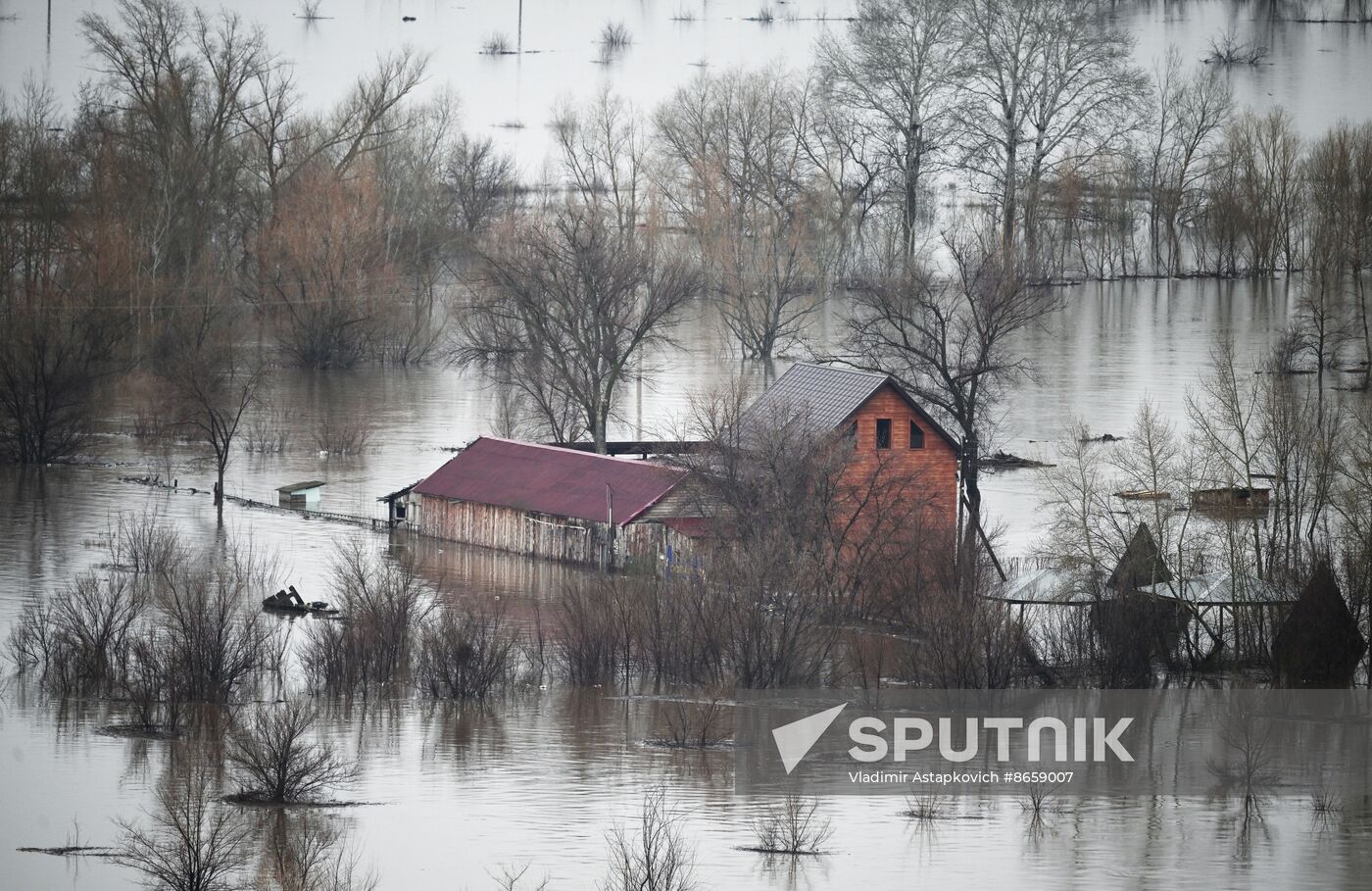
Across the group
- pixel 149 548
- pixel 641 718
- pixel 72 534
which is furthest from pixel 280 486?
pixel 641 718

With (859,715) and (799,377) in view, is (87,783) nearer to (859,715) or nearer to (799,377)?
(859,715)

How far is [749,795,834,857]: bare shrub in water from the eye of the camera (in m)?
19.0

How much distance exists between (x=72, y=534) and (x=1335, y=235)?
4179cm

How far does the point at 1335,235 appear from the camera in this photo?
61719 millimetres

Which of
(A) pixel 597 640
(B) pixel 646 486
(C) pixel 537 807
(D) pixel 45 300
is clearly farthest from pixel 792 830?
(D) pixel 45 300

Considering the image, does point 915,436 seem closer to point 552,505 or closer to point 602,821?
point 552,505

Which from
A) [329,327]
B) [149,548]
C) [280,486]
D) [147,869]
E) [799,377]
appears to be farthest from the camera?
[329,327]

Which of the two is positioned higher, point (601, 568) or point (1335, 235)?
point (1335, 235)

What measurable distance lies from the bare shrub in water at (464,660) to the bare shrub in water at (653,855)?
14.8ft

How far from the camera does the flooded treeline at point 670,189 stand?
5953 centimetres

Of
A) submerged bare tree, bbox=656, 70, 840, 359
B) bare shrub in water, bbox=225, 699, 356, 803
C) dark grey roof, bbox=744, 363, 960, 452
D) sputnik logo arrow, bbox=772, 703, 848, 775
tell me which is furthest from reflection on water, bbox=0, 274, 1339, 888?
submerged bare tree, bbox=656, 70, 840, 359

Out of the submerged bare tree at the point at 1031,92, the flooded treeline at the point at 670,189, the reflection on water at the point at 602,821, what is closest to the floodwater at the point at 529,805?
the reflection on water at the point at 602,821

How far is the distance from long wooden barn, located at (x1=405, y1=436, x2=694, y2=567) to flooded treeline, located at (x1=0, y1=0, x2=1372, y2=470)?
15503 mm
